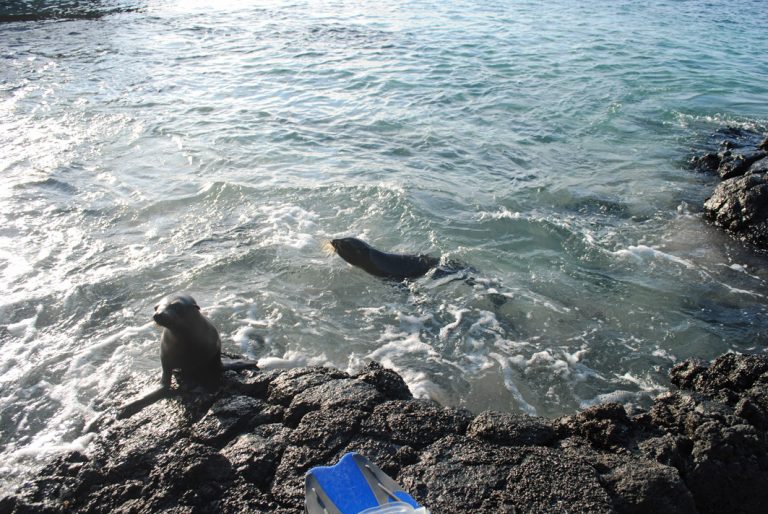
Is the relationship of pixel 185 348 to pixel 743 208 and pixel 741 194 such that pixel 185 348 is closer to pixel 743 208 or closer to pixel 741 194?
pixel 743 208

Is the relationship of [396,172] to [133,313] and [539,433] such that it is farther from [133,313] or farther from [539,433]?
[539,433]

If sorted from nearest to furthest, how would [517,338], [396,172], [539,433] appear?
[539,433] → [517,338] → [396,172]

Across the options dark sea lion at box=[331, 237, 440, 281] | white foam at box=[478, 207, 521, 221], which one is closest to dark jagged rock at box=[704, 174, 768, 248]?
white foam at box=[478, 207, 521, 221]

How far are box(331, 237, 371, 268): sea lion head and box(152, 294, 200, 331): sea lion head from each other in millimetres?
2790

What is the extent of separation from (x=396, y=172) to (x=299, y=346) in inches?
209

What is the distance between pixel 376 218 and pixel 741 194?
5.62 m

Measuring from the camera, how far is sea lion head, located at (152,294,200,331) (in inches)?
189

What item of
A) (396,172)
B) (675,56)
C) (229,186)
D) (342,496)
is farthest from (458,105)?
(342,496)

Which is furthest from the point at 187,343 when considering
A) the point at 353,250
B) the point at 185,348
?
the point at 353,250

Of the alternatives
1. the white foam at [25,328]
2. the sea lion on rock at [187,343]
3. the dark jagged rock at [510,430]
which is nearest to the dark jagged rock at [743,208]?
the dark jagged rock at [510,430]

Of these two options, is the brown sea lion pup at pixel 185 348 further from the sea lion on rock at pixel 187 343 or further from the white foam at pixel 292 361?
the white foam at pixel 292 361

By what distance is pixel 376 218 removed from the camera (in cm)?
902

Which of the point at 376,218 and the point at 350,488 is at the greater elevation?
the point at 350,488

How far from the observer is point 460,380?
18.3 feet
